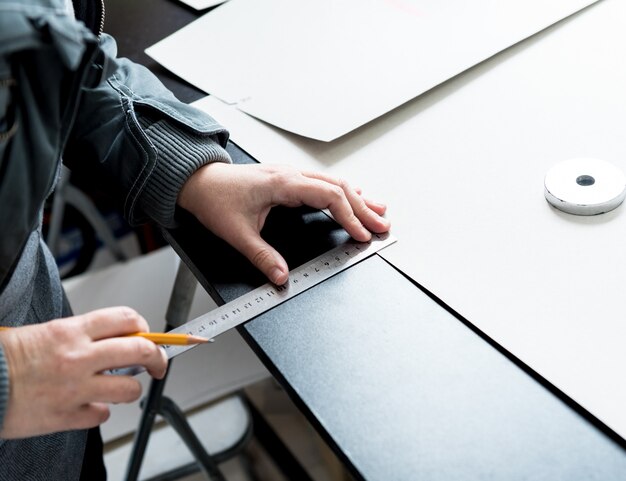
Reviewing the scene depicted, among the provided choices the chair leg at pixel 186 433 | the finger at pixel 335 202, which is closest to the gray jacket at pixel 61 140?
the finger at pixel 335 202

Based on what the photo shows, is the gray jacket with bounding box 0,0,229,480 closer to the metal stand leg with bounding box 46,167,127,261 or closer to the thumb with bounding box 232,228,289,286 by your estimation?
the thumb with bounding box 232,228,289,286

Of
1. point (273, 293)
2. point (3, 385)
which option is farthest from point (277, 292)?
point (3, 385)

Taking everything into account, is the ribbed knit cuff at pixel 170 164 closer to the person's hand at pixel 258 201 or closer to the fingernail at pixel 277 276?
the person's hand at pixel 258 201

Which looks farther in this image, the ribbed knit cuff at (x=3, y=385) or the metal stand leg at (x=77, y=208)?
the metal stand leg at (x=77, y=208)

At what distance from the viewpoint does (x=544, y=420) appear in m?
0.48

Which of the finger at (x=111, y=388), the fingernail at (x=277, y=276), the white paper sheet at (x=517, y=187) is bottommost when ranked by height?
the finger at (x=111, y=388)

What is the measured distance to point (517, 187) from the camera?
2.13ft

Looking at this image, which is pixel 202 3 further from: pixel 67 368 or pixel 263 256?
pixel 67 368

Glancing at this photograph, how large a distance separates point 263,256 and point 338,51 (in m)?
0.34

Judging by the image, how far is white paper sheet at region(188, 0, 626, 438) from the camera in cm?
52

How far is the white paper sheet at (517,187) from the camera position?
1.72 feet

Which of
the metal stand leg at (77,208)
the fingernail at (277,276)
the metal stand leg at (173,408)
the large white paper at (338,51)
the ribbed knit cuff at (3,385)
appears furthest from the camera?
the metal stand leg at (77,208)

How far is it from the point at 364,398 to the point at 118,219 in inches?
56.2

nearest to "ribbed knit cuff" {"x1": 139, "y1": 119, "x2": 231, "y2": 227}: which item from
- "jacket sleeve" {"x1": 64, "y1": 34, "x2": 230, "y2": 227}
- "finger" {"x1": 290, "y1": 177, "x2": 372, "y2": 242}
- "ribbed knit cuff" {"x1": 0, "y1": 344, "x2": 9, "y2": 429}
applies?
"jacket sleeve" {"x1": 64, "y1": 34, "x2": 230, "y2": 227}
